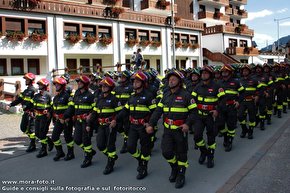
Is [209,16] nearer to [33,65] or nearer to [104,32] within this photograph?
[104,32]

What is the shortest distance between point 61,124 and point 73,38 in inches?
629

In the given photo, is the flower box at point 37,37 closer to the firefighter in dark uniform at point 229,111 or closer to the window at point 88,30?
the window at point 88,30

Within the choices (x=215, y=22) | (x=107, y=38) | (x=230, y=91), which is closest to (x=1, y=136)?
(x=230, y=91)

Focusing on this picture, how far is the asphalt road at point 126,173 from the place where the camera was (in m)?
5.62

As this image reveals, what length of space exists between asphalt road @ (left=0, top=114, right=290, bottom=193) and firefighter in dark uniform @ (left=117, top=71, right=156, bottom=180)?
38 cm

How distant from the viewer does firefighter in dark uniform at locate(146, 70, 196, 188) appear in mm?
5590

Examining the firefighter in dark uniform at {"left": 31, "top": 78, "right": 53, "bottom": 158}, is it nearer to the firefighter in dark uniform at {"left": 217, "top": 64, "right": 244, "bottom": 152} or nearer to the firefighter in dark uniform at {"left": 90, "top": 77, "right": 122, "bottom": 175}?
the firefighter in dark uniform at {"left": 90, "top": 77, "right": 122, "bottom": 175}

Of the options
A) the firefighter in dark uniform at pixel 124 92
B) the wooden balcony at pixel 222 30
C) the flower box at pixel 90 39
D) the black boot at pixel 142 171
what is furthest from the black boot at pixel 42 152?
the wooden balcony at pixel 222 30

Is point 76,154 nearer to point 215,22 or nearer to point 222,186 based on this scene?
point 222,186

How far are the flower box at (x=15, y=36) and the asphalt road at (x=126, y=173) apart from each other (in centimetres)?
1286

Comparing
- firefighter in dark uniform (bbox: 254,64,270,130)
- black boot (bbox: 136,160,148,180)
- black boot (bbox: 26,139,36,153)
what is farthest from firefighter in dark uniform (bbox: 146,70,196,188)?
firefighter in dark uniform (bbox: 254,64,270,130)

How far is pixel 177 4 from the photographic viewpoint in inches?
1420

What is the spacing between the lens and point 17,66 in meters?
21.7

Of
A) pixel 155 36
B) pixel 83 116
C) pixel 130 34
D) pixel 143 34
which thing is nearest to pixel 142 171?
pixel 83 116
